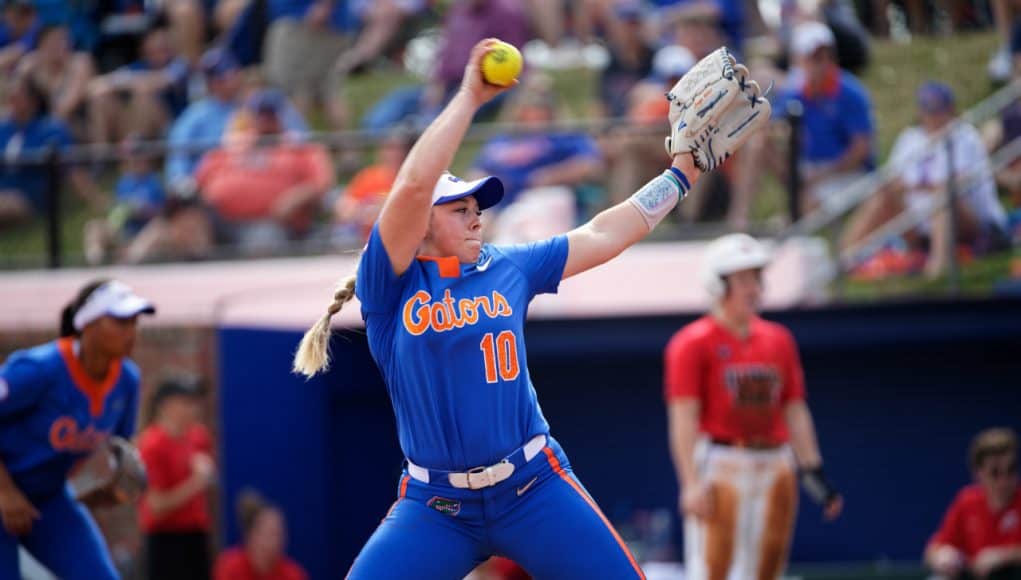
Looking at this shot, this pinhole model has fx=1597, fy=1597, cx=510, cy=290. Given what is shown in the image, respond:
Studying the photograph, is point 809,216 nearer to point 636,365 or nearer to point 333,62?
point 636,365

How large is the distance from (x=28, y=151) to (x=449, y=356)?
9488 mm

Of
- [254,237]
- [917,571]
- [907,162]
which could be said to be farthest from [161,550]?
[907,162]

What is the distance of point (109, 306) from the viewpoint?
7008mm

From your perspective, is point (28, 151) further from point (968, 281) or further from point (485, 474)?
point (485, 474)

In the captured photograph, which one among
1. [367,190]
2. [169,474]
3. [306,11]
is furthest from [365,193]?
[169,474]

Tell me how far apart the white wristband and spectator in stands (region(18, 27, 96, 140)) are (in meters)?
9.50

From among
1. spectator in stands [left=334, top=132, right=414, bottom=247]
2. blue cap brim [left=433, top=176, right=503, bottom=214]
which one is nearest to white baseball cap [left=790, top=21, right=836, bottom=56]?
A: spectator in stands [left=334, top=132, right=414, bottom=247]

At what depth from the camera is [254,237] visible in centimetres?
1232

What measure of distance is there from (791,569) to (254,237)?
479cm

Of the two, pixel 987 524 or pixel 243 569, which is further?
pixel 243 569

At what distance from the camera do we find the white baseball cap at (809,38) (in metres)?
11.4

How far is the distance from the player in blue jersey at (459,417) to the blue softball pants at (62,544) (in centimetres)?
214

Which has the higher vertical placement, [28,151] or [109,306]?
[28,151]

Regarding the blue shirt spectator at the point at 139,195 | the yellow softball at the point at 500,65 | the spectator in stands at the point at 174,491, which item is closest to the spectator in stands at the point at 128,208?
the blue shirt spectator at the point at 139,195
